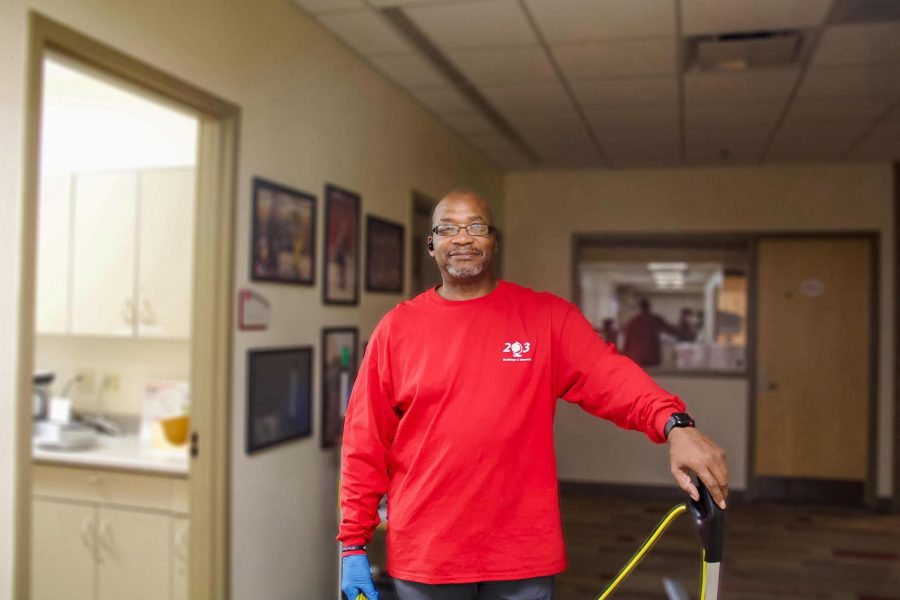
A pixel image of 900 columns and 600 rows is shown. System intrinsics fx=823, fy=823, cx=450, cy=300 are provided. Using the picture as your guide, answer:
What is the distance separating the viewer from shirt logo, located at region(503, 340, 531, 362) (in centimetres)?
172

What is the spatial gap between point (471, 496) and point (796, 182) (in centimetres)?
536

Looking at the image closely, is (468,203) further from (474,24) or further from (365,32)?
(365,32)

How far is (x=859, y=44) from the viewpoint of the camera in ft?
11.4

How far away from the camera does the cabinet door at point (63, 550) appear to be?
3.18 metres

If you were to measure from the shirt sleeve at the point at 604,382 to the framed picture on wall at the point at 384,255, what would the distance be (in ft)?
7.48

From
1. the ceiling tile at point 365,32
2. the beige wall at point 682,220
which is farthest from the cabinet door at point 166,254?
the beige wall at point 682,220

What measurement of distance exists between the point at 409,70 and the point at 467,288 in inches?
97.3

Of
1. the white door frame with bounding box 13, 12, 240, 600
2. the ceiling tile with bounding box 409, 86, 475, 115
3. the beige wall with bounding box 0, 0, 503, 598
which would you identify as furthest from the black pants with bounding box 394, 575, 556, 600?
the ceiling tile with bounding box 409, 86, 475, 115

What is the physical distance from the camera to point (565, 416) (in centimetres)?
663

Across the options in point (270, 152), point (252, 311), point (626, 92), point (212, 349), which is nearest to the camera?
point (212, 349)

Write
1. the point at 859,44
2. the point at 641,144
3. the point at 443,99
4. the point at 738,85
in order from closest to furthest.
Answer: the point at 859,44 → the point at 738,85 → the point at 443,99 → the point at 641,144

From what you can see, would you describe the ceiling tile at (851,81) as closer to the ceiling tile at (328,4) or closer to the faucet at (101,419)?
the ceiling tile at (328,4)

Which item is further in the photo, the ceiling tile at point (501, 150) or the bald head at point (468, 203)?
the ceiling tile at point (501, 150)

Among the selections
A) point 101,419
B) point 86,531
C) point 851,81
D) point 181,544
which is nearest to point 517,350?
point 181,544
